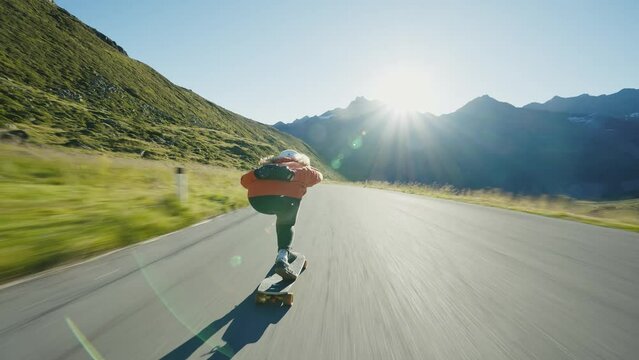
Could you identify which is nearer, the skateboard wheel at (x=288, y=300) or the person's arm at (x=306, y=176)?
the skateboard wheel at (x=288, y=300)

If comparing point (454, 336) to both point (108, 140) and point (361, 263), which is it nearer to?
point (361, 263)

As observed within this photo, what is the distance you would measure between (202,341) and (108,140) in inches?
2146

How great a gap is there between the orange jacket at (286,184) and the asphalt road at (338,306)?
1050mm

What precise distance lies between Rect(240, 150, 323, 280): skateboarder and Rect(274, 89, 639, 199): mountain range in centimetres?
15499

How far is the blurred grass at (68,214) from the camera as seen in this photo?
17.4 feet

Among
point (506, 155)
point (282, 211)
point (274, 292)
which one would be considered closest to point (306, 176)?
point (282, 211)

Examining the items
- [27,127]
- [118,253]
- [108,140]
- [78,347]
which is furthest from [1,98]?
[78,347]

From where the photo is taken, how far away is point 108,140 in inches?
1973

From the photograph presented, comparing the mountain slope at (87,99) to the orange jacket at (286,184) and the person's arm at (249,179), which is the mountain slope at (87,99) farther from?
the orange jacket at (286,184)

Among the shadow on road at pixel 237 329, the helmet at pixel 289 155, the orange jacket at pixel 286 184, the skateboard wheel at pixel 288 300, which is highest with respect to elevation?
the helmet at pixel 289 155

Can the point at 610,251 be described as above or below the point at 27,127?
below

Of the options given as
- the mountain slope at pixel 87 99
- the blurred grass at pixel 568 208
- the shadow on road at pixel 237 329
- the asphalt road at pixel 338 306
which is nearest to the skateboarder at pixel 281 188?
the asphalt road at pixel 338 306

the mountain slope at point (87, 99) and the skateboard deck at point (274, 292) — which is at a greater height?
the mountain slope at point (87, 99)

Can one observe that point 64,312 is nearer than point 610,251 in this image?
Yes
